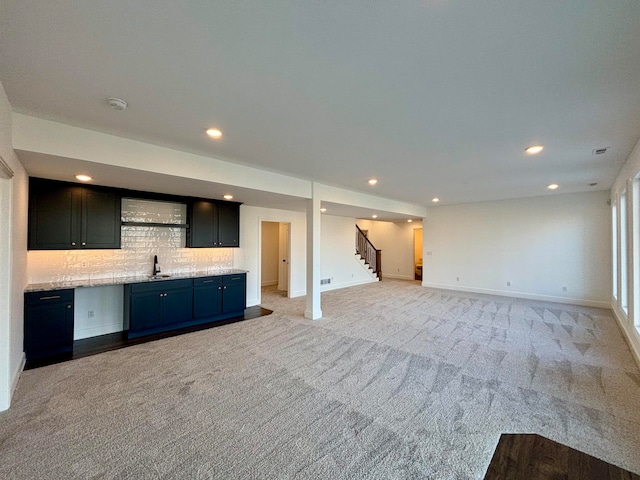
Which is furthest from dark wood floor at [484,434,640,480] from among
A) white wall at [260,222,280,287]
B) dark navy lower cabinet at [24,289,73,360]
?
white wall at [260,222,280,287]

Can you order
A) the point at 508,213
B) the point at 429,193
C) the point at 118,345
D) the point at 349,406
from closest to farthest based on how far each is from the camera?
the point at 349,406 < the point at 118,345 < the point at 429,193 < the point at 508,213

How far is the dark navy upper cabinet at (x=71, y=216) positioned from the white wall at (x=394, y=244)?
9354 millimetres

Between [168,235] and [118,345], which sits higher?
[168,235]

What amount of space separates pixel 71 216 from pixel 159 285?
1.58 m

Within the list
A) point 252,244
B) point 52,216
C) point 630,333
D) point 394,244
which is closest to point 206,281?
point 252,244

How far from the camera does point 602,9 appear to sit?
1.39 meters

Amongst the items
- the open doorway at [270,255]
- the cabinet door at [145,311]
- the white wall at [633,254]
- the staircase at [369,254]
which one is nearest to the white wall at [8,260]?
the cabinet door at [145,311]

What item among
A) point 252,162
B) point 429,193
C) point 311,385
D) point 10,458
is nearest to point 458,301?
point 429,193

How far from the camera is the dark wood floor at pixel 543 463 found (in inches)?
62.3

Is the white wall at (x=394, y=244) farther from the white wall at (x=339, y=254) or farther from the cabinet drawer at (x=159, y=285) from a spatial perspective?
the cabinet drawer at (x=159, y=285)

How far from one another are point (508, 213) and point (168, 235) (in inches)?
334

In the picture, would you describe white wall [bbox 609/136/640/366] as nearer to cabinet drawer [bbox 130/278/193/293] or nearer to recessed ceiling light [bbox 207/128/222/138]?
recessed ceiling light [bbox 207/128/222/138]

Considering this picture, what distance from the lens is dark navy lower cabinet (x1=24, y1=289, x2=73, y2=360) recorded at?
11.5ft

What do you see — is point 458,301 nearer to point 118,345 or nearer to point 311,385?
point 311,385
